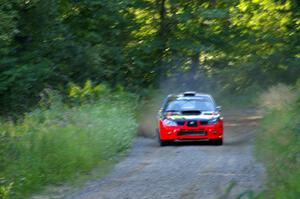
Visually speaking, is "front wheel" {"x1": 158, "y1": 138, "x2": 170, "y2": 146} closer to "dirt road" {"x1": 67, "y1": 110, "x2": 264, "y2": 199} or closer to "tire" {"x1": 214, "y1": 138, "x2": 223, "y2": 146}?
"dirt road" {"x1": 67, "y1": 110, "x2": 264, "y2": 199}

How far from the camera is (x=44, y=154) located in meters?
14.8

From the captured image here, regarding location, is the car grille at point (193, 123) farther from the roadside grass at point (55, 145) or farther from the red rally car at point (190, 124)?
the roadside grass at point (55, 145)

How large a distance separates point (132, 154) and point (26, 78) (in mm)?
5335

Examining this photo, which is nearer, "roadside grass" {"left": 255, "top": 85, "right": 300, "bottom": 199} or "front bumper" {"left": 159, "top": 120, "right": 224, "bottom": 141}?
"roadside grass" {"left": 255, "top": 85, "right": 300, "bottom": 199}

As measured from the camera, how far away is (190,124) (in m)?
22.5

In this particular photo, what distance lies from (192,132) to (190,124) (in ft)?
0.89

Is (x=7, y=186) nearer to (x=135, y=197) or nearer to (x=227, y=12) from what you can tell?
(x=135, y=197)

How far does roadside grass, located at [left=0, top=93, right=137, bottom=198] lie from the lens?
13.1 meters

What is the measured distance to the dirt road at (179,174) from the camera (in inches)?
490

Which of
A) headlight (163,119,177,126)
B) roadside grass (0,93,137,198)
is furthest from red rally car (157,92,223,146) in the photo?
roadside grass (0,93,137,198)

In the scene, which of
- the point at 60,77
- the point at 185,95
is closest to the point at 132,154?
the point at 185,95

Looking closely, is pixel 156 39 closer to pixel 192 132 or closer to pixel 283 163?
pixel 192 132

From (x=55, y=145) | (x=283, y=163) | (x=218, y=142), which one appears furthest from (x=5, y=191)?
(x=218, y=142)

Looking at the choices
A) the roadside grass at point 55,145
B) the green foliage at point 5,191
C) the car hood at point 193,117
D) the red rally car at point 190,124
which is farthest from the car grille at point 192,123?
the green foliage at point 5,191
